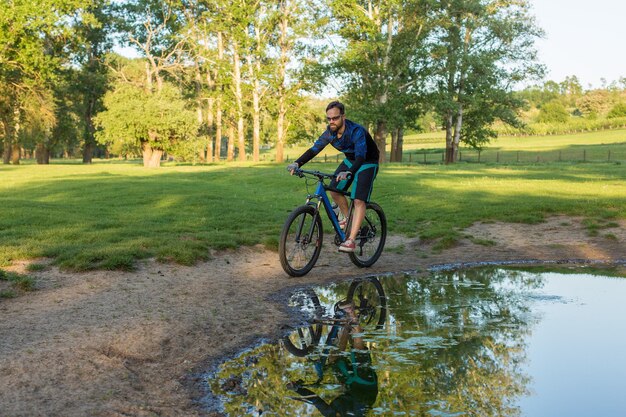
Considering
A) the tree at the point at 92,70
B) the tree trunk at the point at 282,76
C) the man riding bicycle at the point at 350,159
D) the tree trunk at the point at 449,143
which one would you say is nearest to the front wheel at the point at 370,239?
the man riding bicycle at the point at 350,159

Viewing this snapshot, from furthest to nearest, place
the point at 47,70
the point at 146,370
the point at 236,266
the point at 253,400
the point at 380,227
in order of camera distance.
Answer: the point at 47,70, the point at 380,227, the point at 236,266, the point at 146,370, the point at 253,400

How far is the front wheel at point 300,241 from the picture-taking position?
857 centimetres

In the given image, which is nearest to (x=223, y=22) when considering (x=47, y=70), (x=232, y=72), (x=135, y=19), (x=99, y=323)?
(x=232, y=72)

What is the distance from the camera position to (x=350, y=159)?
355 inches

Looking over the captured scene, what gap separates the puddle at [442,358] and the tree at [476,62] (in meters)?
40.7

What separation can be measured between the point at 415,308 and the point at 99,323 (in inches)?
135

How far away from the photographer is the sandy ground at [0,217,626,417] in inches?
Answer: 172

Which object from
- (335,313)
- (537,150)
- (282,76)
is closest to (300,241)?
(335,313)

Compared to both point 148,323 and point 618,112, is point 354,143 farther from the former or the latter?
point 618,112

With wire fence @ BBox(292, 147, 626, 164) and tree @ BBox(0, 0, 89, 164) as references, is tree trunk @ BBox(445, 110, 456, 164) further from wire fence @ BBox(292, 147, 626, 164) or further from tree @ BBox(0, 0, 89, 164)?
tree @ BBox(0, 0, 89, 164)

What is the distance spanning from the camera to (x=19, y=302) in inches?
273

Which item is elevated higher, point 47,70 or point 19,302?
point 47,70

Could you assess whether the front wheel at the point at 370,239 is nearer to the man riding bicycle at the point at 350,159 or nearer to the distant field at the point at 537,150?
the man riding bicycle at the point at 350,159

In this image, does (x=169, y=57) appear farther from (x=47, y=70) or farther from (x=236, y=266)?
(x=236, y=266)
